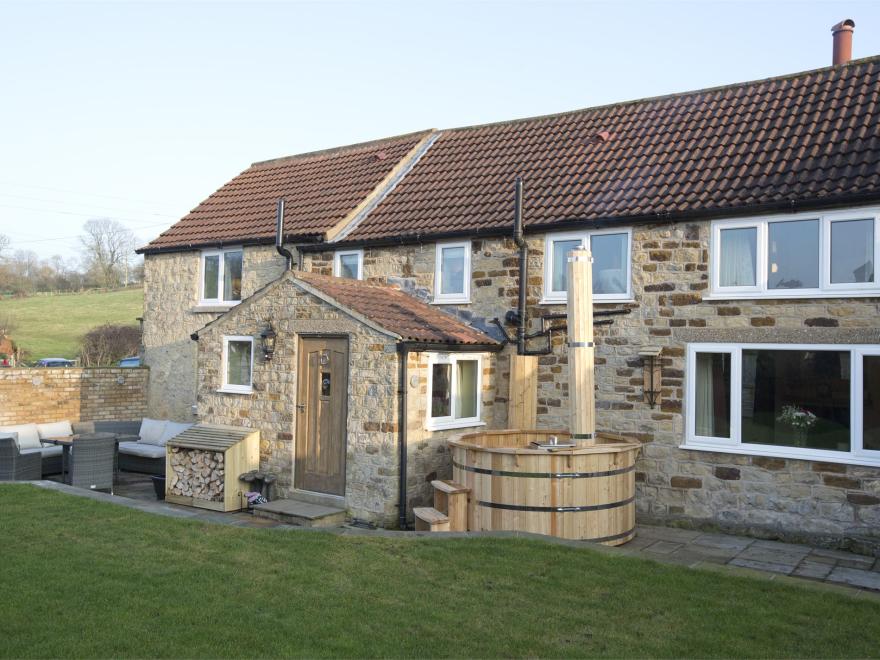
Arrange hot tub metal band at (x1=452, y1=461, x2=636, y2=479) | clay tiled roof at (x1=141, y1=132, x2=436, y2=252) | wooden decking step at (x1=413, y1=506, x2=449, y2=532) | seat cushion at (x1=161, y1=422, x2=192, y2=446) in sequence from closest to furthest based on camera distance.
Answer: hot tub metal band at (x1=452, y1=461, x2=636, y2=479)
wooden decking step at (x1=413, y1=506, x2=449, y2=532)
seat cushion at (x1=161, y1=422, x2=192, y2=446)
clay tiled roof at (x1=141, y1=132, x2=436, y2=252)

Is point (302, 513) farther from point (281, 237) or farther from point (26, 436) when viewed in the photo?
point (26, 436)

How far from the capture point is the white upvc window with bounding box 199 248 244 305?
628 inches

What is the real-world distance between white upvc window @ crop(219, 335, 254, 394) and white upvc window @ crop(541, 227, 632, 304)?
4793 millimetres

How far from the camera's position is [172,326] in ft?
55.8

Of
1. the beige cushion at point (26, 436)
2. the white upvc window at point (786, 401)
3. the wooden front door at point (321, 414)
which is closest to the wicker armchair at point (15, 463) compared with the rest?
the beige cushion at point (26, 436)

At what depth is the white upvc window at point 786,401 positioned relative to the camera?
9469mm

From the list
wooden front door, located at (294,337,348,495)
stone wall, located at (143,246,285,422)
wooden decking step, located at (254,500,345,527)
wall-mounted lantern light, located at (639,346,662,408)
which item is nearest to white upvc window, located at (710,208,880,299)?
wall-mounted lantern light, located at (639,346,662,408)

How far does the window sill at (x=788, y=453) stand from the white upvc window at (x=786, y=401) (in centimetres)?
1

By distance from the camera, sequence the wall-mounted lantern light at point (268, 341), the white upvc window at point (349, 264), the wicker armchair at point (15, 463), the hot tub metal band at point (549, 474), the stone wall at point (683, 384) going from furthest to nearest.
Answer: the white upvc window at point (349, 264)
the wicker armchair at point (15, 463)
the wall-mounted lantern light at point (268, 341)
the stone wall at point (683, 384)
the hot tub metal band at point (549, 474)

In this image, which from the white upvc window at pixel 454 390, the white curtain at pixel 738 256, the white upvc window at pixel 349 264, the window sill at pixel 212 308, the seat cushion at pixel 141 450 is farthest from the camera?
the window sill at pixel 212 308

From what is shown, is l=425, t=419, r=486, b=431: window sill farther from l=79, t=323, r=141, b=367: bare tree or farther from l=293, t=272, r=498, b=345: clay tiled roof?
l=79, t=323, r=141, b=367: bare tree

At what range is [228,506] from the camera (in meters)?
11.2

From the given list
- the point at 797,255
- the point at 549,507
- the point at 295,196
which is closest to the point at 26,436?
the point at 295,196

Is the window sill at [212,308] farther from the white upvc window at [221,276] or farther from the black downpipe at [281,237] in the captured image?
the black downpipe at [281,237]
